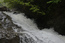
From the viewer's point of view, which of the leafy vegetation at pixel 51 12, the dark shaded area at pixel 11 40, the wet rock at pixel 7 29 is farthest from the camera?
the leafy vegetation at pixel 51 12

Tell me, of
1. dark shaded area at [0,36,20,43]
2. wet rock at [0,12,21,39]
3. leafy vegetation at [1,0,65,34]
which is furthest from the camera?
leafy vegetation at [1,0,65,34]

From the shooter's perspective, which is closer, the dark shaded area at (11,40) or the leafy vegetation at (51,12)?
the dark shaded area at (11,40)

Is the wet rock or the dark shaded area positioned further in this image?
the wet rock

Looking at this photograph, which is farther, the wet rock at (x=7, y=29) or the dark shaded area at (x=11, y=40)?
the wet rock at (x=7, y=29)

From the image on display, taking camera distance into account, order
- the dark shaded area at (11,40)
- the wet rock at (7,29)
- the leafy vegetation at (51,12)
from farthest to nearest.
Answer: the leafy vegetation at (51,12) < the wet rock at (7,29) < the dark shaded area at (11,40)

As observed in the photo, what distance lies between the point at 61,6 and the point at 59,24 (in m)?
0.86

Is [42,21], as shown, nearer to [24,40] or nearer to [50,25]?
[50,25]

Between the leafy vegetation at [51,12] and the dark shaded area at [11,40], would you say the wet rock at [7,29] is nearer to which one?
the dark shaded area at [11,40]

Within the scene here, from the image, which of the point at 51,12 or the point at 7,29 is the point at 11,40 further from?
the point at 51,12

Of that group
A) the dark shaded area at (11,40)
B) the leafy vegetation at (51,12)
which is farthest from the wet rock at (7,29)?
the leafy vegetation at (51,12)

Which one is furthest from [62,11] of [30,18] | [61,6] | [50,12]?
[30,18]

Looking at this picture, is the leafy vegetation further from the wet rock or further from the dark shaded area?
the dark shaded area

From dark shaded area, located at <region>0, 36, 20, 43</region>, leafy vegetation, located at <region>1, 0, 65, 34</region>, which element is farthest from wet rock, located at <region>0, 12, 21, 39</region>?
leafy vegetation, located at <region>1, 0, 65, 34</region>

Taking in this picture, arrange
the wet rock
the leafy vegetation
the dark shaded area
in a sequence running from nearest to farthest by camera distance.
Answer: the dark shaded area → the wet rock → the leafy vegetation
